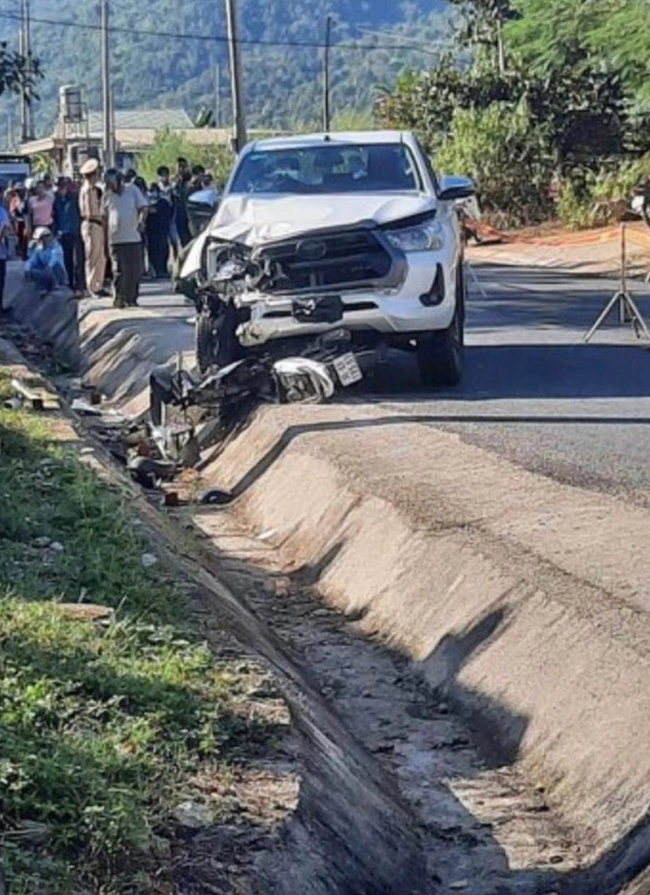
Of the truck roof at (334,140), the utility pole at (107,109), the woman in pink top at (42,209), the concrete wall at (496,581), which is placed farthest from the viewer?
the utility pole at (107,109)

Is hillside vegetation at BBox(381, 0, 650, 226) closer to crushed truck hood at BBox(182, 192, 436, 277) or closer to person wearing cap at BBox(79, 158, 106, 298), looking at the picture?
person wearing cap at BBox(79, 158, 106, 298)

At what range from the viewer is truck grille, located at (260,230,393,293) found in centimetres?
1373

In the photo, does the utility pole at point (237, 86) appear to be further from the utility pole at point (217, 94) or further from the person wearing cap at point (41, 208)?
the utility pole at point (217, 94)

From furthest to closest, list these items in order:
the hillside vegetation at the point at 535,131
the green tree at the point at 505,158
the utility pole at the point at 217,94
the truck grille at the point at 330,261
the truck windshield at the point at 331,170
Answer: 1. the utility pole at the point at 217,94
2. the green tree at the point at 505,158
3. the hillside vegetation at the point at 535,131
4. the truck windshield at the point at 331,170
5. the truck grille at the point at 330,261

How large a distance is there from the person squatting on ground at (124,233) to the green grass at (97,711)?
1244 centimetres

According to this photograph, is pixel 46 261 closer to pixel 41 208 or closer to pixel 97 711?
pixel 41 208

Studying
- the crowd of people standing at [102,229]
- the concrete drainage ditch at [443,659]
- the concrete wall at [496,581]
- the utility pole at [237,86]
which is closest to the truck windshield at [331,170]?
the concrete wall at [496,581]

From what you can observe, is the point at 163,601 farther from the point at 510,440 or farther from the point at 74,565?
the point at 510,440

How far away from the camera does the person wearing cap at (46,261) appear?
2431 centimetres

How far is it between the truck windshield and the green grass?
6.62m

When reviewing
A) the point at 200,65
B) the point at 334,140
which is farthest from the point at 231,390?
the point at 200,65

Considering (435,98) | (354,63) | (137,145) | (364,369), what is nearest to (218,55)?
(354,63)

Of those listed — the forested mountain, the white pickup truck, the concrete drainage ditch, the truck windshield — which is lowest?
the forested mountain

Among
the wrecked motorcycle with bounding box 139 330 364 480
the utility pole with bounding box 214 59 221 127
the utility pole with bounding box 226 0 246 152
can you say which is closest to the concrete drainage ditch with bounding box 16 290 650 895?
the wrecked motorcycle with bounding box 139 330 364 480
